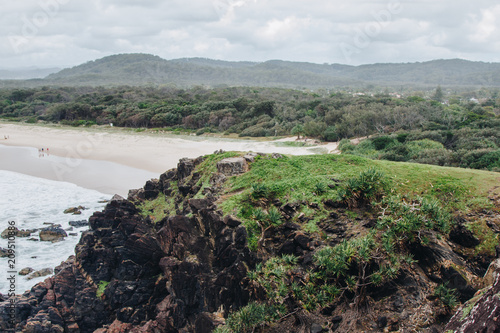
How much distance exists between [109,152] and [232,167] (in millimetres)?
26188

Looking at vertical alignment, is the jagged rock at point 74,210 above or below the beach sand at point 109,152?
Result: below

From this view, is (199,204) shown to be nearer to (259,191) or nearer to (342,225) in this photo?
(259,191)

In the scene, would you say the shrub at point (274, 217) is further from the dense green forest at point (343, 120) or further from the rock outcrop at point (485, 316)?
the dense green forest at point (343, 120)

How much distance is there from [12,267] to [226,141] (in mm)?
26015

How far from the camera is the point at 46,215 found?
72.4ft

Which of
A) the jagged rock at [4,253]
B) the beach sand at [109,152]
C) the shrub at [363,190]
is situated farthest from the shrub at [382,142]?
the jagged rock at [4,253]

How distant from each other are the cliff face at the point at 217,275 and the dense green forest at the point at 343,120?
13.8 meters

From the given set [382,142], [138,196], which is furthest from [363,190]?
[382,142]

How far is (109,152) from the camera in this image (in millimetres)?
37031

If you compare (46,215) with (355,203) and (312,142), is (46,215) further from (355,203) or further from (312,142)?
(312,142)

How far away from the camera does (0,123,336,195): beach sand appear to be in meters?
28.9

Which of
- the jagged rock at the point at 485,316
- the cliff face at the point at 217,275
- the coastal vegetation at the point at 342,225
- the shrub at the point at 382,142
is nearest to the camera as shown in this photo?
the jagged rock at the point at 485,316

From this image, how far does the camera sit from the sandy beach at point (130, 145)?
3294cm

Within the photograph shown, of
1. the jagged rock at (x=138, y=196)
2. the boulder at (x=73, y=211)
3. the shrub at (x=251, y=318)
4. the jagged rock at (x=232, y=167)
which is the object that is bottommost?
the boulder at (x=73, y=211)
